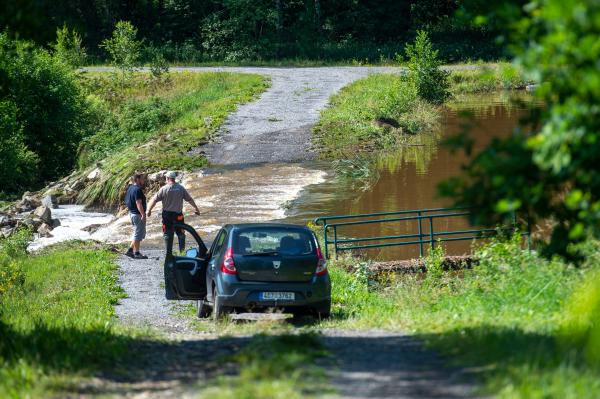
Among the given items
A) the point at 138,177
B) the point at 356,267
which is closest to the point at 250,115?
the point at 138,177

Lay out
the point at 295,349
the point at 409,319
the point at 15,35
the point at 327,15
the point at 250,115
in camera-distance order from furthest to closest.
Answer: the point at 327,15
the point at 250,115
the point at 409,319
the point at 15,35
the point at 295,349

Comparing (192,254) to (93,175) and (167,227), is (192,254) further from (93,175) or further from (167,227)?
(93,175)

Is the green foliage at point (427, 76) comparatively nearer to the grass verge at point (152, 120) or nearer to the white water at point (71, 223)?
the grass verge at point (152, 120)

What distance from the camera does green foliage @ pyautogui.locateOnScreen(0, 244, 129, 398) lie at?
9266 millimetres

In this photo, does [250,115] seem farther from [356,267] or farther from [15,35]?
[15,35]

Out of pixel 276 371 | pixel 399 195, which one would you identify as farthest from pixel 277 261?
pixel 399 195

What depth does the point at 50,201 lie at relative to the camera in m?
36.1

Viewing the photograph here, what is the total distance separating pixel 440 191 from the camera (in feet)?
26.7

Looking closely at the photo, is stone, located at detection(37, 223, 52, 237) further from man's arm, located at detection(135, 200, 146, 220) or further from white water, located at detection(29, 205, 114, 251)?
man's arm, located at detection(135, 200, 146, 220)

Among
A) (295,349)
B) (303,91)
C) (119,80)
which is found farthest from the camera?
(119,80)

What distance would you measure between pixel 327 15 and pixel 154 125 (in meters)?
35.0

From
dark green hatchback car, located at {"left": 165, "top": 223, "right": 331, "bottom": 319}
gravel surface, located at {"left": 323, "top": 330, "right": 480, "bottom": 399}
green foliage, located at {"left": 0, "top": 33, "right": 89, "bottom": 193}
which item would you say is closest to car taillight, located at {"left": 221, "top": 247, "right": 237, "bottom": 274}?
dark green hatchback car, located at {"left": 165, "top": 223, "right": 331, "bottom": 319}

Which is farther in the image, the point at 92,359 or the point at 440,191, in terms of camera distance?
the point at 92,359

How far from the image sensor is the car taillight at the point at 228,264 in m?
15.0
